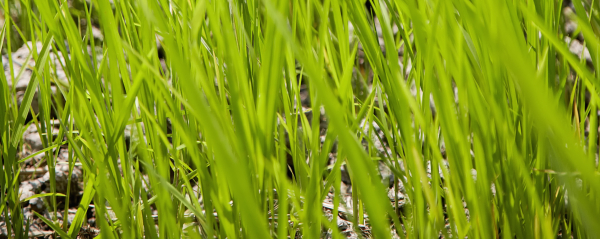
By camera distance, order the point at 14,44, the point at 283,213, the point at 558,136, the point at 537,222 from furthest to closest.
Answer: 1. the point at 14,44
2. the point at 537,222
3. the point at 283,213
4. the point at 558,136

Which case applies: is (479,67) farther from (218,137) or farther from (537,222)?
(218,137)

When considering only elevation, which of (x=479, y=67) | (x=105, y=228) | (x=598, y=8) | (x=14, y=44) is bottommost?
(x=105, y=228)

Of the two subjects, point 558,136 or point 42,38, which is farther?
point 42,38

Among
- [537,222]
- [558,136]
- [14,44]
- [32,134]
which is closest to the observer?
[558,136]

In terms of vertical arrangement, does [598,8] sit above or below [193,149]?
above

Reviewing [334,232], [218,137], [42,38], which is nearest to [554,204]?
[334,232]

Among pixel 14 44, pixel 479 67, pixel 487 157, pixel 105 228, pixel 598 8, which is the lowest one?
pixel 105 228

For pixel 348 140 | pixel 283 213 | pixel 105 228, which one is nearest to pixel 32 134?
pixel 105 228

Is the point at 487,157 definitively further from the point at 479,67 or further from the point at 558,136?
the point at 558,136

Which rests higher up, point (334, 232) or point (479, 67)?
point (479, 67)
